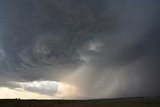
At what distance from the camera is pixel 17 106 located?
61156 millimetres

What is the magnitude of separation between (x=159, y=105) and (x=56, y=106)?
2619cm

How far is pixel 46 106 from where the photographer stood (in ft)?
198

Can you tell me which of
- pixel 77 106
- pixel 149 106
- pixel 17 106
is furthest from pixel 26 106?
pixel 149 106

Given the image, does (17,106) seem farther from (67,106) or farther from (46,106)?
(67,106)

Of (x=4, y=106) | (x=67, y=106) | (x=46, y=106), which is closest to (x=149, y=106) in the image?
(x=67, y=106)

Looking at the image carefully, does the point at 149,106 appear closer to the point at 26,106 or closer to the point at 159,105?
the point at 159,105

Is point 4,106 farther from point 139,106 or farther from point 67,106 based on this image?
point 139,106

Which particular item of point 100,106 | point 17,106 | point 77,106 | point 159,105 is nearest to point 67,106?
point 77,106

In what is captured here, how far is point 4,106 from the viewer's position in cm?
5900

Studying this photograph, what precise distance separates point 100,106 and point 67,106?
837cm

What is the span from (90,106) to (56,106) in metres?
8.78

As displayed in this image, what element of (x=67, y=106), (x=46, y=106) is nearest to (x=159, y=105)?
(x=67, y=106)

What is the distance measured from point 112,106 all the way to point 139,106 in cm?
672

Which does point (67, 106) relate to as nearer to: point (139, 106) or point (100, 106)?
point (100, 106)
